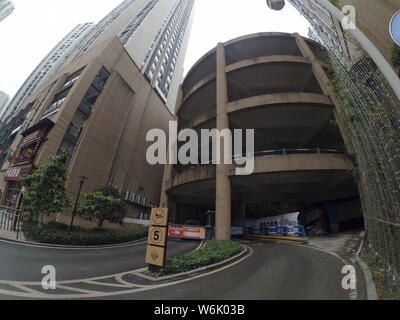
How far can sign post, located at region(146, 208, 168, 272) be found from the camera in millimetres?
6484

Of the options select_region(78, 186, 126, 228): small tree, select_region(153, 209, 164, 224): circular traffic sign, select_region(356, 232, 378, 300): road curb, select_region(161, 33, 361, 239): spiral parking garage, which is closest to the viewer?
select_region(356, 232, 378, 300): road curb

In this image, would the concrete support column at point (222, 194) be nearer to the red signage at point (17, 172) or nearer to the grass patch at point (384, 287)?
the grass patch at point (384, 287)

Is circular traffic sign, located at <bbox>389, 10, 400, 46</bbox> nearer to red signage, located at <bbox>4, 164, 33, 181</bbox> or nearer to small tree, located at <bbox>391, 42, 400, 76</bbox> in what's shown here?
small tree, located at <bbox>391, 42, 400, 76</bbox>

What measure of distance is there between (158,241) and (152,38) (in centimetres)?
4723

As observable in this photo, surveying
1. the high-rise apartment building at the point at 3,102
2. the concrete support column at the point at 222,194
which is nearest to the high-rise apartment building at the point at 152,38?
the concrete support column at the point at 222,194

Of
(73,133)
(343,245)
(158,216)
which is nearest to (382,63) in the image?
(158,216)

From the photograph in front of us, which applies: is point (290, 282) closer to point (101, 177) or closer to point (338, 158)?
point (338, 158)

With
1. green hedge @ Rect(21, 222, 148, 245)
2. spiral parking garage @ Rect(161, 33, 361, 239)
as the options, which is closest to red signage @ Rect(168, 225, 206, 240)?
spiral parking garage @ Rect(161, 33, 361, 239)

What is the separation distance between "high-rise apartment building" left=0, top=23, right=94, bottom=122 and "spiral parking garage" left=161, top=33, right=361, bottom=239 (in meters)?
42.4

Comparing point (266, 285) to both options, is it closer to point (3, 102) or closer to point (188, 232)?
point (188, 232)

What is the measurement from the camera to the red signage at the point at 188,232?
653 inches

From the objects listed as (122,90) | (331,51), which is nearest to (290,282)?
(331,51)

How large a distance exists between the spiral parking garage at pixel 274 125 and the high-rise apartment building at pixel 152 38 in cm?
1806
